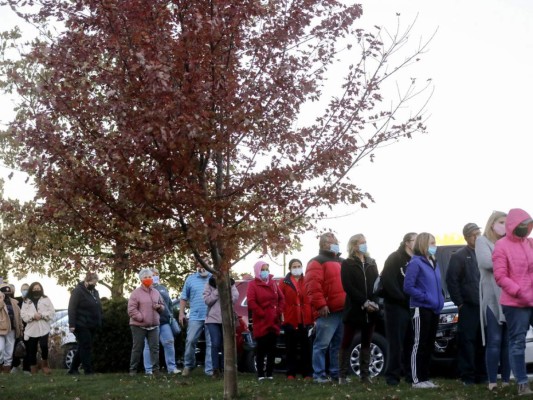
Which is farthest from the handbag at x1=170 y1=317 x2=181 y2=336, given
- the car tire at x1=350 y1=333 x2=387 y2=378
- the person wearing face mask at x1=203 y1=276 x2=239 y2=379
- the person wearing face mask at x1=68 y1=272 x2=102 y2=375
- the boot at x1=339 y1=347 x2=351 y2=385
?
the boot at x1=339 y1=347 x2=351 y2=385

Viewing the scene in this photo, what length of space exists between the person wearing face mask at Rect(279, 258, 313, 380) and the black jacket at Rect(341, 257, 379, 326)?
1.64 metres

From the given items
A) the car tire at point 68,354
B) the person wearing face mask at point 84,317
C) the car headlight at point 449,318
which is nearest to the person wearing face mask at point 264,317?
the car headlight at point 449,318

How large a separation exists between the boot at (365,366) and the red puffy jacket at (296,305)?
1.77m

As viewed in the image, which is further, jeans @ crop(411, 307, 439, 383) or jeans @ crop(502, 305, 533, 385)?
jeans @ crop(411, 307, 439, 383)

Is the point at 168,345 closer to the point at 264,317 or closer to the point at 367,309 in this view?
the point at 264,317

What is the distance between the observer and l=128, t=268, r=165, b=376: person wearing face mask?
18234 millimetres

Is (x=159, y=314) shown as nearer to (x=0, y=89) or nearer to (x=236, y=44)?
(x=236, y=44)

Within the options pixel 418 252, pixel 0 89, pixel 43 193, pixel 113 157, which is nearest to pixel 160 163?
pixel 113 157

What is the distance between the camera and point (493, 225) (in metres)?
12.4

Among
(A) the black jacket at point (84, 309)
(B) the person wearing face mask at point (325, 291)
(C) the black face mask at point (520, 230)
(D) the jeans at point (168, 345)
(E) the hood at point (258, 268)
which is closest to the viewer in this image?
(C) the black face mask at point (520, 230)

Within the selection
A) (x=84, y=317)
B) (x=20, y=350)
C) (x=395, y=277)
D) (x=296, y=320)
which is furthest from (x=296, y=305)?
(x=20, y=350)

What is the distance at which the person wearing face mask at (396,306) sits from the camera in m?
13.6

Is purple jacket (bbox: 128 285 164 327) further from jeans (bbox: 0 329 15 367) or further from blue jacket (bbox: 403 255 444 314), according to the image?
blue jacket (bbox: 403 255 444 314)

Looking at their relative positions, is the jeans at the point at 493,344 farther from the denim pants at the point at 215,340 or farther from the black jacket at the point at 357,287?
the denim pants at the point at 215,340
